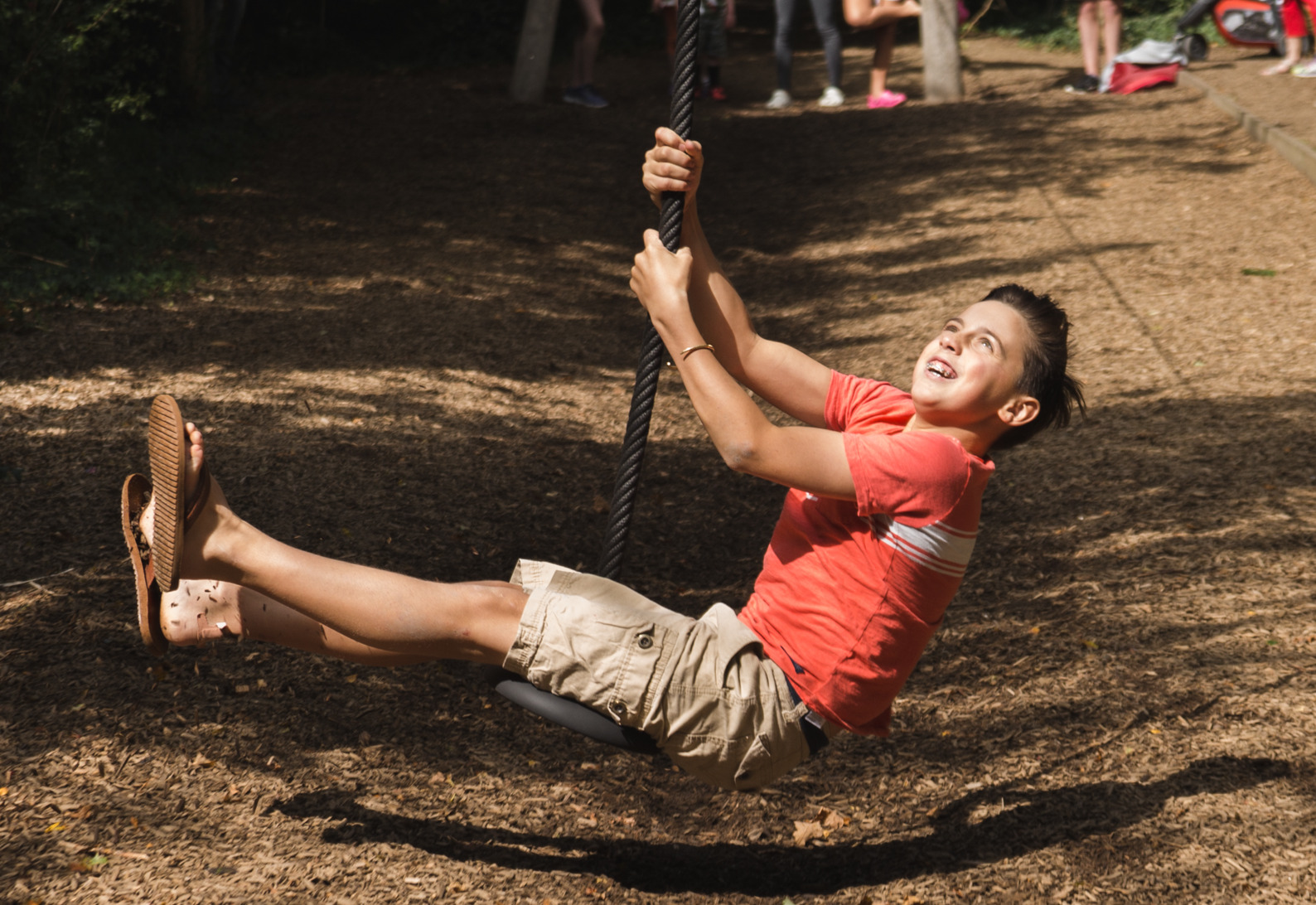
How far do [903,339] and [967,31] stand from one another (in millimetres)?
13614

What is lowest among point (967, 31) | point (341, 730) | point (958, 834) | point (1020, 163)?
point (958, 834)

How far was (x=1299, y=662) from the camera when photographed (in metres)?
3.70

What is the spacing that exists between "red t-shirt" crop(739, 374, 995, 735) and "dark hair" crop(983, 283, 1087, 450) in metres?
0.20

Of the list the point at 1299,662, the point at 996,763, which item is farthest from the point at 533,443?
the point at 1299,662

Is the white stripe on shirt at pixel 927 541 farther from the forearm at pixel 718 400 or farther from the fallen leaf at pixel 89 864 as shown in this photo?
the fallen leaf at pixel 89 864

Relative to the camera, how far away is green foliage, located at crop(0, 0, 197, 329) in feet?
21.0

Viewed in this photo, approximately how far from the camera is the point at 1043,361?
8.05ft

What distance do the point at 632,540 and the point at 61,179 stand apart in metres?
4.63

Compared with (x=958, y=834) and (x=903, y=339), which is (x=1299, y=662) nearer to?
(x=958, y=834)

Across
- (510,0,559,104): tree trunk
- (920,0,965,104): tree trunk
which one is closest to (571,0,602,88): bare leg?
(510,0,559,104): tree trunk

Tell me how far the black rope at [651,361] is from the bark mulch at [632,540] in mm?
955

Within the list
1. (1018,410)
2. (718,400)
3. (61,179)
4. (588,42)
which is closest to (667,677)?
(718,400)

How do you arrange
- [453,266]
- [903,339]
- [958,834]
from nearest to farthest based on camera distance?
1. [958,834]
2. [903,339]
3. [453,266]

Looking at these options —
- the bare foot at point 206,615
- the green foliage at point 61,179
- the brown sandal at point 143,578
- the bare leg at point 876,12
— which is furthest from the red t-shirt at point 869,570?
the bare leg at point 876,12
